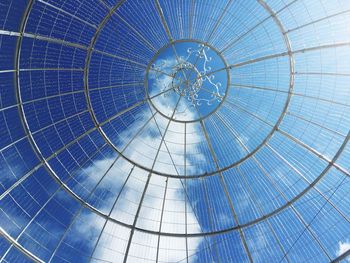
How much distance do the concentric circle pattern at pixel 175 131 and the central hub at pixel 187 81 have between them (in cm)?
5

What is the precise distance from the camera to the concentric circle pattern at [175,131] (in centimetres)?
1830

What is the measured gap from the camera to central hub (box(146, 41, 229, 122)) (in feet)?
65.8

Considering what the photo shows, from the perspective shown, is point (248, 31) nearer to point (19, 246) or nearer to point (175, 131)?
point (175, 131)

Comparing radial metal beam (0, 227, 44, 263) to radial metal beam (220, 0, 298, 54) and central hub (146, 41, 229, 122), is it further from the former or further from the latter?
radial metal beam (220, 0, 298, 54)

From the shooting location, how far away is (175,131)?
2141cm

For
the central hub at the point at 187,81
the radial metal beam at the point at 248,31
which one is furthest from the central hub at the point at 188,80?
the radial metal beam at the point at 248,31

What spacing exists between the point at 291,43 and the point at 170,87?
6.15 m

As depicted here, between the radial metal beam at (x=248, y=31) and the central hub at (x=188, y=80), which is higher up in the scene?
the radial metal beam at (x=248, y=31)

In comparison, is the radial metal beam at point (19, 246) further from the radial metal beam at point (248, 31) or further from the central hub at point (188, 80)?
the radial metal beam at point (248, 31)

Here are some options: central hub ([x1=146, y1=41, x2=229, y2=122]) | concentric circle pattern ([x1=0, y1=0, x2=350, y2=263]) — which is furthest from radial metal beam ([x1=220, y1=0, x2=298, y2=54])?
central hub ([x1=146, y1=41, x2=229, y2=122])

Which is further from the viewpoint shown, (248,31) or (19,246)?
(248,31)

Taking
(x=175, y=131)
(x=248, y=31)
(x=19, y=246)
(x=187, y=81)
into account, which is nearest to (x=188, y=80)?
(x=187, y=81)

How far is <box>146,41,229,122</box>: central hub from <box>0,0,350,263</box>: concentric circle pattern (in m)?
0.05

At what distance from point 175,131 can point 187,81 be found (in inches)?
105
